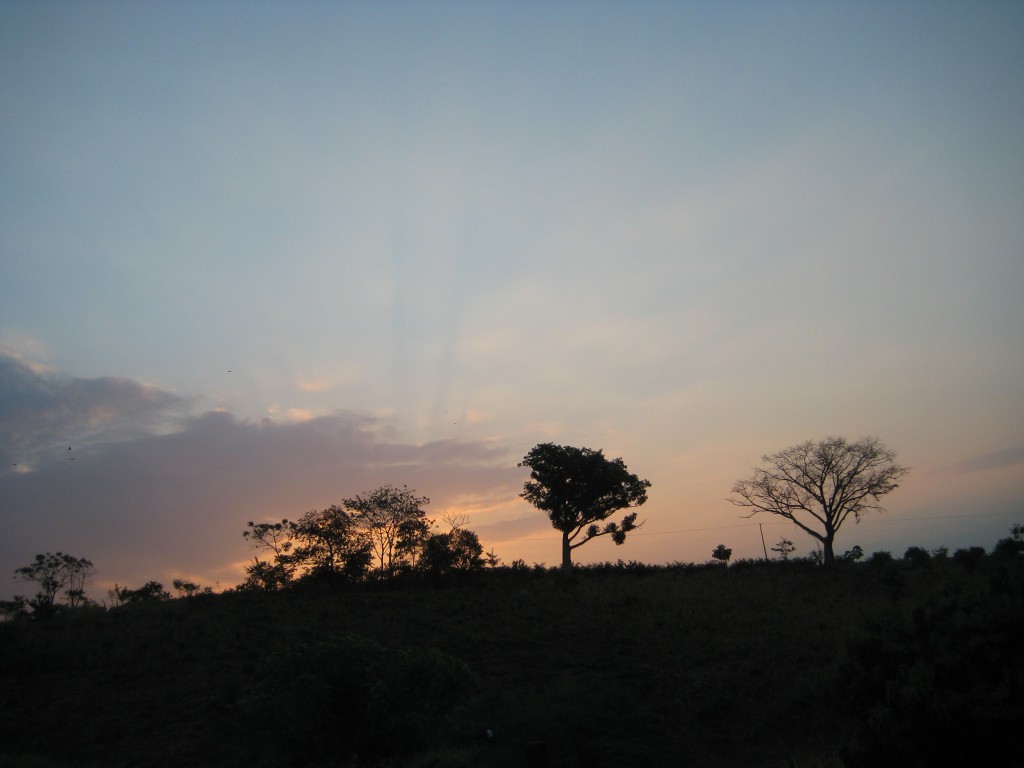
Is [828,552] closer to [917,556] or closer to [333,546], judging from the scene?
[917,556]

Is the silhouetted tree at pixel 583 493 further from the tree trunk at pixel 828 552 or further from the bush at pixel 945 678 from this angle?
the bush at pixel 945 678

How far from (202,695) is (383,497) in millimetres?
29428

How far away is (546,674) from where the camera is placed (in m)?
22.1

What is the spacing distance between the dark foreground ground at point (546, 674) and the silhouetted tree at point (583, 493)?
9803 mm

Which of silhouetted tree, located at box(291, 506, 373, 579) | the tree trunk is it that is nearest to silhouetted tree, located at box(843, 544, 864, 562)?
the tree trunk

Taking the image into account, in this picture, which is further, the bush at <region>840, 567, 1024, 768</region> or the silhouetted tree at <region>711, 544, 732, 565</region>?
the silhouetted tree at <region>711, 544, 732, 565</region>

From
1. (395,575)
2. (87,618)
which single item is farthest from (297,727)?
(395,575)

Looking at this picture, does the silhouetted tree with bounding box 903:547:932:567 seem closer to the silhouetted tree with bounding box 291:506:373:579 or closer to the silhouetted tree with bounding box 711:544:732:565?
the silhouetted tree with bounding box 711:544:732:565

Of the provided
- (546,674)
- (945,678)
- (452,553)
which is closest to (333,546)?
(452,553)

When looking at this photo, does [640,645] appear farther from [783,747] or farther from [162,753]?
[162,753]

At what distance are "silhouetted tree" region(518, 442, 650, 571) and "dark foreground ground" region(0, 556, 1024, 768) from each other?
9.80 meters

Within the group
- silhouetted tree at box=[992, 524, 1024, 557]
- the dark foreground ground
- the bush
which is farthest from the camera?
silhouetted tree at box=[992, 524, 1024, 557]

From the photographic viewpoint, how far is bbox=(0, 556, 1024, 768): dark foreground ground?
973 centimetres

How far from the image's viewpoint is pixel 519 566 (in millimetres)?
47562
